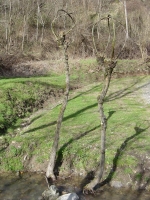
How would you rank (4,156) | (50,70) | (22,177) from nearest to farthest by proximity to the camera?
(22,177)
(4,156)
(50,70)

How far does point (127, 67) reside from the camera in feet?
116

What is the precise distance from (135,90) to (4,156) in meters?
15.2

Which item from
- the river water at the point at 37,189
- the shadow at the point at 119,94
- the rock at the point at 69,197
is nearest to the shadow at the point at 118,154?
the river water at the point at 37,189

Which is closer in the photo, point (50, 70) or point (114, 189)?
point (114, 189)

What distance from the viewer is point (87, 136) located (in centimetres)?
1485

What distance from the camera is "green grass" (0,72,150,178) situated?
504 inches

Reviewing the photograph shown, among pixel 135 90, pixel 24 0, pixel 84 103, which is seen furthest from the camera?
pixel 24 0

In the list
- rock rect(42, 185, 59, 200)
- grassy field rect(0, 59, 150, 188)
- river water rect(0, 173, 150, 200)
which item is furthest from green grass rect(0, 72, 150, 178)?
rock rect(42, 185, 59, 200)

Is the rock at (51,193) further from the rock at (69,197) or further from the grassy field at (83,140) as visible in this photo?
the grassy field at (83,140)

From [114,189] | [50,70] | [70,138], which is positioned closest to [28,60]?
[50,70]

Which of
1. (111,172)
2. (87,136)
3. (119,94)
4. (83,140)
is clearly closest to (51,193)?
(111,172)

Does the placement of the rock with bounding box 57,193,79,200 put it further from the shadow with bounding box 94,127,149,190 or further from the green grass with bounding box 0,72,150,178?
the green grass with bounding box 0,72,150,178

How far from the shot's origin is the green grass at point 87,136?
42.0 feet

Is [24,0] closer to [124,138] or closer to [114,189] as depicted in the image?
[124,138]
